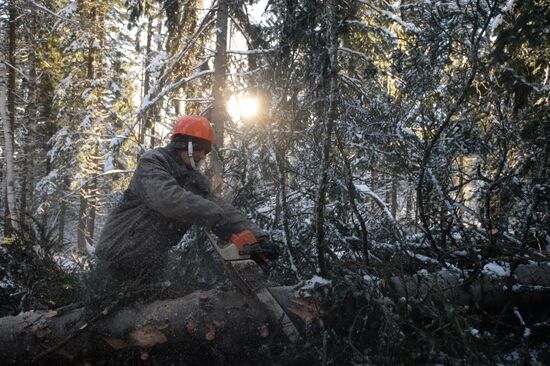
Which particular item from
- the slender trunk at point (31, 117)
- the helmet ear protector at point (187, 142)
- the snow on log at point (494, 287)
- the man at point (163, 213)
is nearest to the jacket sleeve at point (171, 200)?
the man at point (163, 213)

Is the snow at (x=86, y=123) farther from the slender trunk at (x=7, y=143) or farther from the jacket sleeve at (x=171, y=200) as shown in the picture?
the jacket sleeve at (x=171, y=200)

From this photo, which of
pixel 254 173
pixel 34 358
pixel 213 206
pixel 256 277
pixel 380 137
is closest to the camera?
pixel 34 358

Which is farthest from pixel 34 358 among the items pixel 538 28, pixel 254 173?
pixel 538 28

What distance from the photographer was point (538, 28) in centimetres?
301

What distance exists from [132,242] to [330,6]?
280 centimetres

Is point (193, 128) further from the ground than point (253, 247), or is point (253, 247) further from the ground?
point (193, 128)

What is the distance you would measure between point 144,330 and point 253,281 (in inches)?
34.2

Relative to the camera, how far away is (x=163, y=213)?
326 centimetres

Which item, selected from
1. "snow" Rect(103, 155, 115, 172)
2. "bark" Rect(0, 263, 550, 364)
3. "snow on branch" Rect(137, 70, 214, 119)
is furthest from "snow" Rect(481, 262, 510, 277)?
"snow" Rect(103, 155, 115, 172)

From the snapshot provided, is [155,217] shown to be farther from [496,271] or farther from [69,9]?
[69,9]

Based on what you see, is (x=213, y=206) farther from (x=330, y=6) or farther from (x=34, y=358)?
(x=330, y=6)

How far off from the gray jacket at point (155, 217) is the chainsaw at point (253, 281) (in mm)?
363

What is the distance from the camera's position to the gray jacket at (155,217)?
3246mm

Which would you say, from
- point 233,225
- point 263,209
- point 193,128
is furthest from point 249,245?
point 263,209
